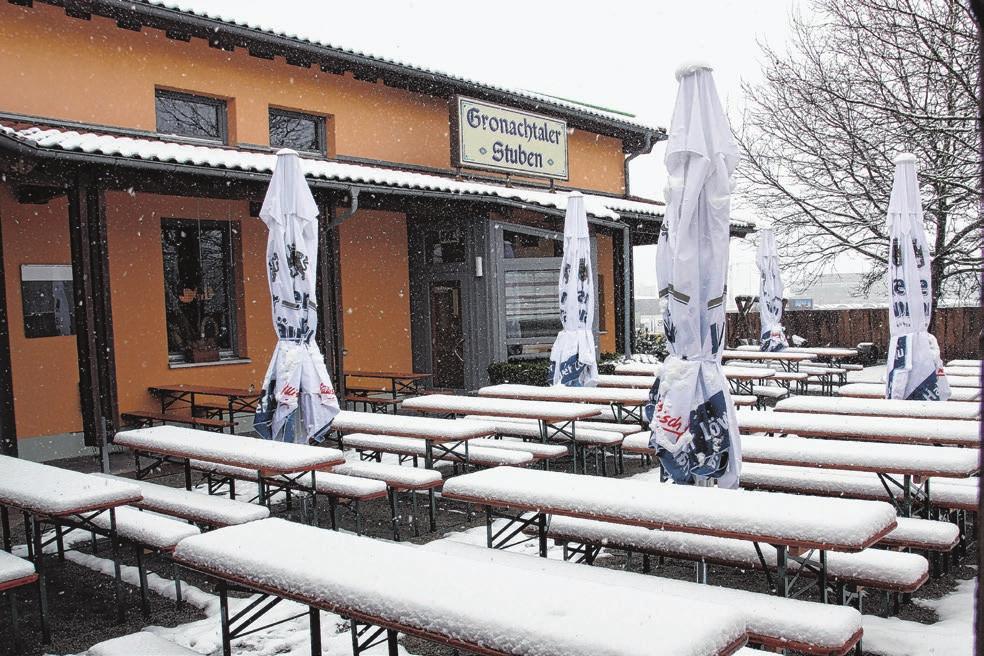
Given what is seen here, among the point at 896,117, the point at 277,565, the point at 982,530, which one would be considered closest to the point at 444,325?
the point at 896,117

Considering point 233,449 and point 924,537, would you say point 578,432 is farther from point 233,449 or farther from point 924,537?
point 924,537

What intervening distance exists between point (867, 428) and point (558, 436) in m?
3.46

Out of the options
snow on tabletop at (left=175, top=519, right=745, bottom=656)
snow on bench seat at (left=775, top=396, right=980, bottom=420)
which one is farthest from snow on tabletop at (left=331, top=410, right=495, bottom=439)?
snow on bench seat at (left=775, top=396, right=980, bottom=420)

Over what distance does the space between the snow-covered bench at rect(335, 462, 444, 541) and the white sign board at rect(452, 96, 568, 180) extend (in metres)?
8.48

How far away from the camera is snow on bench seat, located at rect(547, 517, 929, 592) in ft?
12.4

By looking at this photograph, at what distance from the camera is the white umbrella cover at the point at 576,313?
9281 millimetres

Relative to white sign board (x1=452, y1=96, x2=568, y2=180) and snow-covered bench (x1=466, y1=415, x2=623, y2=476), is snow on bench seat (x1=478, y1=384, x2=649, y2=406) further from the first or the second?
white sign board (x1=452, y1=96, x2=568, y2=180)

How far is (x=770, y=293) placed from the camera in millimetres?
15516

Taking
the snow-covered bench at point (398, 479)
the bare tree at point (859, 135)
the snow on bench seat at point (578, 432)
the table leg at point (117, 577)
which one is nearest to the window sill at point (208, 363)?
the snow on bench seat at point (578, 432)

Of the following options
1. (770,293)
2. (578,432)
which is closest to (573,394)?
(578,432)

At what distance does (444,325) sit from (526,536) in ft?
28.3

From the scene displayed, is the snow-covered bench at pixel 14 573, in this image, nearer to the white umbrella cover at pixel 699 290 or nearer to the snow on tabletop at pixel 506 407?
the white umbrella cover at pixel 699 290

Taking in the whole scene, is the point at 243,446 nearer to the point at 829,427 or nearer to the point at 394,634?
the point at 394,634

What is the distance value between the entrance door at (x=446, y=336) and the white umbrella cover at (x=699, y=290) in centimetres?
942
